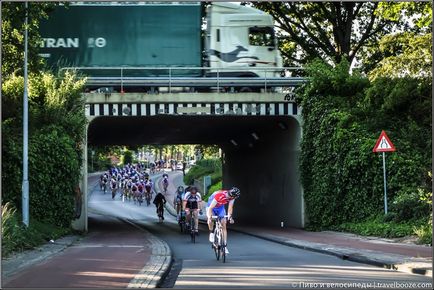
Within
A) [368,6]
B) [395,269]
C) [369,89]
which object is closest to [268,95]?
[369,89]

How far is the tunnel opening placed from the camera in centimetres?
2578

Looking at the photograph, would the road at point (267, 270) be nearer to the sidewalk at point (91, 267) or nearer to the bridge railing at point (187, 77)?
the sidewalk at point (91, 267)

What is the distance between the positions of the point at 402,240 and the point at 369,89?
20.8 feet

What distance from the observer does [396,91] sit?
21391 millimetres

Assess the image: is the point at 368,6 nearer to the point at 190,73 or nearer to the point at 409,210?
the point at 190,73

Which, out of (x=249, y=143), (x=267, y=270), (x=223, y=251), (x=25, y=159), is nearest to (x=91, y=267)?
(x=223, y=251)

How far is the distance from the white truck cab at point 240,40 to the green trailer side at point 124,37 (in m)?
0.98

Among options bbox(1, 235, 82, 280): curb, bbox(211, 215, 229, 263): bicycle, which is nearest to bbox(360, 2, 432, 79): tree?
bbox(211, 215, 229, 263): bicycle

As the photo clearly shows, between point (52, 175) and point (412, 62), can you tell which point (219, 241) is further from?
point (412, 62)

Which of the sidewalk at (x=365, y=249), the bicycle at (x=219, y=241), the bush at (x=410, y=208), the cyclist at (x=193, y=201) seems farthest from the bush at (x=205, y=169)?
the bicycle at (x=219, y=241)

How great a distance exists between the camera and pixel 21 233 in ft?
53.6

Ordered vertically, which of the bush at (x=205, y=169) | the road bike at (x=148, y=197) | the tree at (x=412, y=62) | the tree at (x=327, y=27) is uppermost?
the tree at (x=327, y=27)

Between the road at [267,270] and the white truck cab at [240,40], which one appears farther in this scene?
the white truck cab at [240,40]

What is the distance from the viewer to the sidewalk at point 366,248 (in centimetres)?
1233
